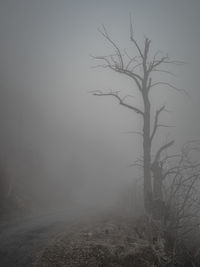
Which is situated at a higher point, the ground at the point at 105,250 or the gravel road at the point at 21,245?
the ground at the point at 105,250

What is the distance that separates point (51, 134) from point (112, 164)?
28583 millimetres

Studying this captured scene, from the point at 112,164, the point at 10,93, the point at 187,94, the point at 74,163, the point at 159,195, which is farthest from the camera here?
the point at 112,164

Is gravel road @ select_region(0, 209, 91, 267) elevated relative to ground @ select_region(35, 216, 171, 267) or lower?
lower

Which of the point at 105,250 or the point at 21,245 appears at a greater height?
the point at 105,250

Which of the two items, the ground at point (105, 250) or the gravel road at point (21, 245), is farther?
the gravel road at point (21, 245)

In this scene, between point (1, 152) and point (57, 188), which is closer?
point (1, 152)

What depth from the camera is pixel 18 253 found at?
338 inches

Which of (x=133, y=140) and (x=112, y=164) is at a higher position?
(x=133, y=140)

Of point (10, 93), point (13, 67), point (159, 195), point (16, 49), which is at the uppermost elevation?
point (16, 49)

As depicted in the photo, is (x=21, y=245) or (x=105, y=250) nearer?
(x=105, y=250)

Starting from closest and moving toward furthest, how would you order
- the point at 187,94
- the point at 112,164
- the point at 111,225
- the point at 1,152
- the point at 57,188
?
the point at 111,225 < the point at 187,94 < the point at 1,152 < the point at 57,188 < the point at 112,164

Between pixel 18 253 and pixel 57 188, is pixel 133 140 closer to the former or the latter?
pixel 57 188

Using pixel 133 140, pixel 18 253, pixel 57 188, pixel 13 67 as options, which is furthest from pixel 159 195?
pixel 133 140

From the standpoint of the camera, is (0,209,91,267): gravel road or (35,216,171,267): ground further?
(0,209,91,267): gravel road
